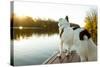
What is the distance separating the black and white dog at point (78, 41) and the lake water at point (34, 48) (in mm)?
133

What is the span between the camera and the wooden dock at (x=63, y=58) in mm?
2596

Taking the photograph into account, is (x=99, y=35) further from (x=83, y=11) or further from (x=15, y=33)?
(x=15, y=33)

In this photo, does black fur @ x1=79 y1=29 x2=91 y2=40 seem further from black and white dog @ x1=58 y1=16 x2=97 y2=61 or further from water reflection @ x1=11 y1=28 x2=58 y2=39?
water reflection @ x1=11 y1=28 x2=58 y2=39

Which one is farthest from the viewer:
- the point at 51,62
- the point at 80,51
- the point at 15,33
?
the point at 80,51

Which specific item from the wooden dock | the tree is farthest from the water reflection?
the tree

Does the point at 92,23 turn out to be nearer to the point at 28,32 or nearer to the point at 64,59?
the point at 64,59

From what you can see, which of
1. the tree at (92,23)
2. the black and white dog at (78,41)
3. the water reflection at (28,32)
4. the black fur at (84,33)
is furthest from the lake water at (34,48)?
the tree at (92,23)

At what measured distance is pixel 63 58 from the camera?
8.74ft

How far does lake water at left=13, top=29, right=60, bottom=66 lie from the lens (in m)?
2.41

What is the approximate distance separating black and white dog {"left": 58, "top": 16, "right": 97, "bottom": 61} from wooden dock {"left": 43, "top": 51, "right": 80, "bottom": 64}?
59mm

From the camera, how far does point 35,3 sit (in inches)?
99.0

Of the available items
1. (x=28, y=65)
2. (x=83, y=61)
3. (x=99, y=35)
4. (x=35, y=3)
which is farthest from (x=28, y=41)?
(x=99, y=35)

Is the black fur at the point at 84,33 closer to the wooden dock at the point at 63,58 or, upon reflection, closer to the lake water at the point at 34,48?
the wooden dock at the point at 63,58

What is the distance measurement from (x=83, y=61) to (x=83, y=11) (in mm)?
752
